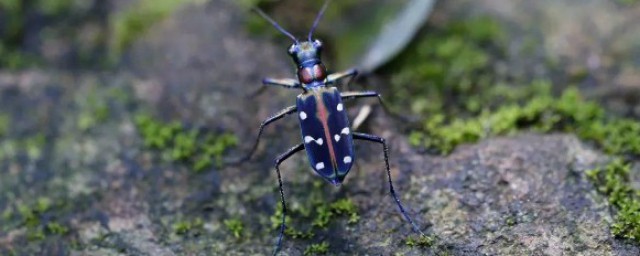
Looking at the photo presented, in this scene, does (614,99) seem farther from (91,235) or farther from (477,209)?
(91,235)

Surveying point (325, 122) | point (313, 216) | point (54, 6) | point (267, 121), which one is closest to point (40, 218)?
point (267, 121)

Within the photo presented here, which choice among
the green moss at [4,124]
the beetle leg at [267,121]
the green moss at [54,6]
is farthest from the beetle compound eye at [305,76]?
the green moss at [54,6]

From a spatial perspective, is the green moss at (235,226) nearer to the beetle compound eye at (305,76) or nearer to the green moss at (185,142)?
the green moss at (185,142)

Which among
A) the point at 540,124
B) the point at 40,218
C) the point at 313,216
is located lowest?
the point at 313,216

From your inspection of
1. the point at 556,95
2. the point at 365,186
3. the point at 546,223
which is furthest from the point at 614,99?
→ the point at 365,186

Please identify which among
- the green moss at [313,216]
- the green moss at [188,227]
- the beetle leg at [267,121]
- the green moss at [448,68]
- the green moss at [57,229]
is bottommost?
the green moss at [313,216]

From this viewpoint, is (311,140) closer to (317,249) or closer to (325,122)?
(325,122)

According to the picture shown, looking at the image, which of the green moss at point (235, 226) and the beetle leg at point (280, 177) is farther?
the green moss at point (235, 226)
